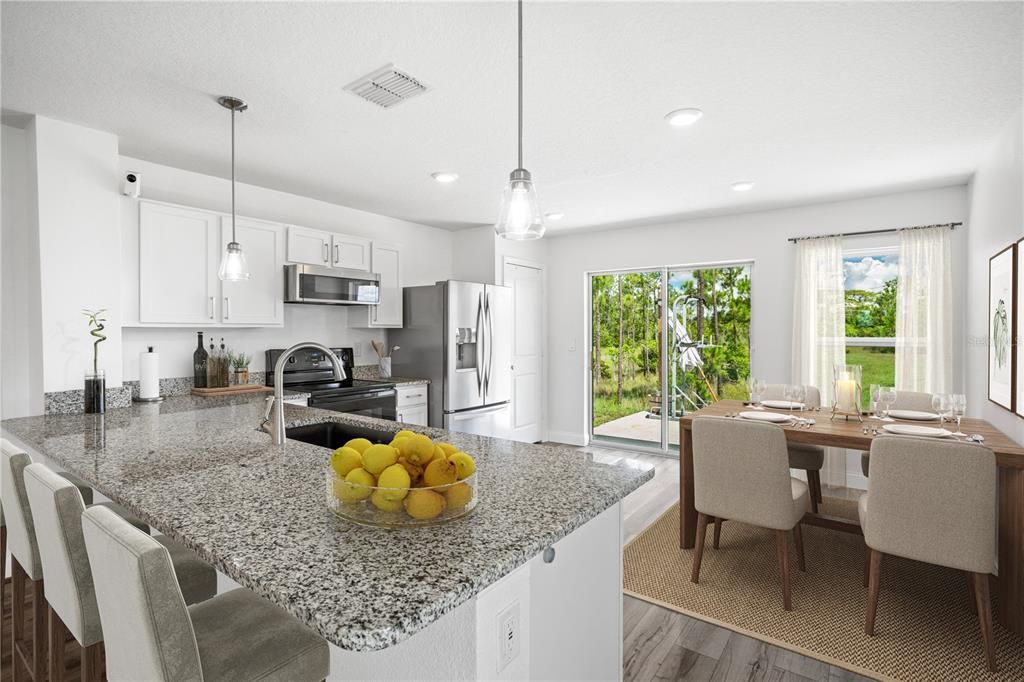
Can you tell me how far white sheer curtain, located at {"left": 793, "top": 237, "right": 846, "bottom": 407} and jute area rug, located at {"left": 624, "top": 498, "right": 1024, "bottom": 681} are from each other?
4.92ft

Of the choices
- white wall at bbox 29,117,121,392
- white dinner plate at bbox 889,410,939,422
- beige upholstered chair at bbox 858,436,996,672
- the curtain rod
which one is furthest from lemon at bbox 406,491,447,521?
the curtain rod

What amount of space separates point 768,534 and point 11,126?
4.84m

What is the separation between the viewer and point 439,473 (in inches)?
40.7

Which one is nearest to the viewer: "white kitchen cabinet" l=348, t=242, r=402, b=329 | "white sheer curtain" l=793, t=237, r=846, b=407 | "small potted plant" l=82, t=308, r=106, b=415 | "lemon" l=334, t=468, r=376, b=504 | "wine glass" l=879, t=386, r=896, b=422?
"lemon" l=334, t=468, r=376, b=504

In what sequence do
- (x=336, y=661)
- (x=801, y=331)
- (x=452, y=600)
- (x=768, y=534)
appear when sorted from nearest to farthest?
1. (x=452, y=600)
2. (x=336, y=661)
3. (x=768, y=534)
4. (x=801, y=331)

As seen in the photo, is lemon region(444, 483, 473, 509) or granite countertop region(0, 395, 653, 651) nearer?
granite countertop region(0, 395, 653, 651)

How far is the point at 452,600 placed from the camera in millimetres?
785

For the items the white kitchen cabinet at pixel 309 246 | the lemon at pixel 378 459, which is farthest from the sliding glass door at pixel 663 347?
the lemon at pixel 378 459

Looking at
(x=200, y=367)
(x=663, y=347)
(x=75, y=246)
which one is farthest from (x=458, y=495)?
(x=663, y=347)

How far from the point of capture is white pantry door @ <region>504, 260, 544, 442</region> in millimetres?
5512

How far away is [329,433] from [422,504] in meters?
1.63

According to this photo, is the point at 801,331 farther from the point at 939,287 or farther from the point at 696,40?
the point at 696,40

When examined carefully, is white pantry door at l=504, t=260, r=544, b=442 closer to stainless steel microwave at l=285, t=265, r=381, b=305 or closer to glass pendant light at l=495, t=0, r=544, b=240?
stainless steel microwave at l=285, t=265, r=381, b=305

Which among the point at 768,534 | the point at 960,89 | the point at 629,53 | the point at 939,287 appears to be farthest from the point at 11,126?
the point at 939,287
